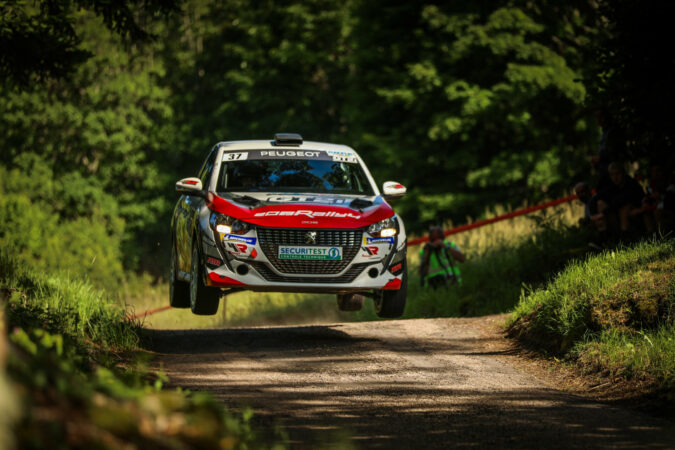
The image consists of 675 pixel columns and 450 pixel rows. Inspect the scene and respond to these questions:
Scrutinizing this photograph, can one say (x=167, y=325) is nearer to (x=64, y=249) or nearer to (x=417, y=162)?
(x=417, y=162)

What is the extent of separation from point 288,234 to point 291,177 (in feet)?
4.76

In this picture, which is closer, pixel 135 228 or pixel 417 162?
pixel 417 162

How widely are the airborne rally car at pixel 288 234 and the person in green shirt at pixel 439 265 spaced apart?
5585 millimetres

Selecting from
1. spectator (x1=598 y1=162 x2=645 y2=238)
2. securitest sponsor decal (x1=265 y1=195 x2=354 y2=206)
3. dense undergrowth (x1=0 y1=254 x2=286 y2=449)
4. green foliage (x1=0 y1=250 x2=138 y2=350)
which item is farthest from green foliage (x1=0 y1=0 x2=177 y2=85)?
dense undergrowth (x1=0 y1=254 x2=286 y2=449)

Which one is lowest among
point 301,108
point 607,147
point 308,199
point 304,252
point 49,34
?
point 304,252

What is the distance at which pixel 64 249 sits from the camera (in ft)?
153

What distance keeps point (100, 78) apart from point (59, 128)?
321 centimetres

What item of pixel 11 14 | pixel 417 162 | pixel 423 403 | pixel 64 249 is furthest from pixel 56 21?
pixel 64 249

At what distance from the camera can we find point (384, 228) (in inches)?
407

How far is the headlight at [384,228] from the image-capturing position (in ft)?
33.6

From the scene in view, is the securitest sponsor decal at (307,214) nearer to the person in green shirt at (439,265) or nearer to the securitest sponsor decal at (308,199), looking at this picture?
the securitest sponsor decal at (308,199)

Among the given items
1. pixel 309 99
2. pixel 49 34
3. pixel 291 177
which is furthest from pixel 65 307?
pixel 309 99

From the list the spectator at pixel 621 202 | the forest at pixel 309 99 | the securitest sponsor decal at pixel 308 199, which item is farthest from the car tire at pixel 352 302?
the spectator at pixel 621 202

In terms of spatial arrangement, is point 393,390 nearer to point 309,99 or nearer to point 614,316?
point 614,316
